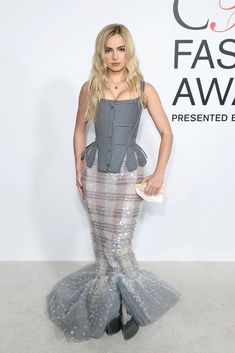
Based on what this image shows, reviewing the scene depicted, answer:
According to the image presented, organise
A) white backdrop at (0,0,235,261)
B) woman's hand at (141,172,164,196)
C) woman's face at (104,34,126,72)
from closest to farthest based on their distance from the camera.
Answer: woman's face at (104,34,126,72) < woman's hand at (141,172,164,196) < white backdrop at (0,0,235,261)

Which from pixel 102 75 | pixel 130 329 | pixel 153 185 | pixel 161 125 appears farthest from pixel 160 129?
pixel 130 329

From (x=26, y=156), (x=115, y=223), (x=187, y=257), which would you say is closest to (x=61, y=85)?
(x=26, y=156)

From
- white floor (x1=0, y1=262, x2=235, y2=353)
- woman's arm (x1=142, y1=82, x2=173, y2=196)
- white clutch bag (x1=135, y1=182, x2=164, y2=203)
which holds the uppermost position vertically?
woman's arm (x1=142, y1=82, x2=173, y2=196)

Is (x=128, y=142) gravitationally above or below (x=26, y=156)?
above

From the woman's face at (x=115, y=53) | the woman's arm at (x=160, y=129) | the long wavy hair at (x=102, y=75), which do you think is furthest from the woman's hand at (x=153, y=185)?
the woman's face at (x=115, y=53)

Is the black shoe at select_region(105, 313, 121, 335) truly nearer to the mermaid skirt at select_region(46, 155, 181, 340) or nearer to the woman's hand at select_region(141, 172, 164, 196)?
the mermaid skirt at select_region(46, 155, 181, 340)

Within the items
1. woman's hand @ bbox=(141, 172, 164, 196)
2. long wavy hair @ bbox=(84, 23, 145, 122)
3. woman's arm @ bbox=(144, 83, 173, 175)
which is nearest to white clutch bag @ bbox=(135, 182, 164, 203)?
woman's hand @ bbox=(141, 172, 164, 196)

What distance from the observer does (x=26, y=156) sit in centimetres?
300

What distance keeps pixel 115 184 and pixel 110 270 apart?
0.50 metres

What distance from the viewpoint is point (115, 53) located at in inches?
82.2

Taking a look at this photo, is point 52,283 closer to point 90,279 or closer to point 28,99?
point 90,279

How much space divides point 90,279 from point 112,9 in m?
1.77

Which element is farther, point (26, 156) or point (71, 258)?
point (71, 258)

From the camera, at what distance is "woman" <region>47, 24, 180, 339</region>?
2.16 m
